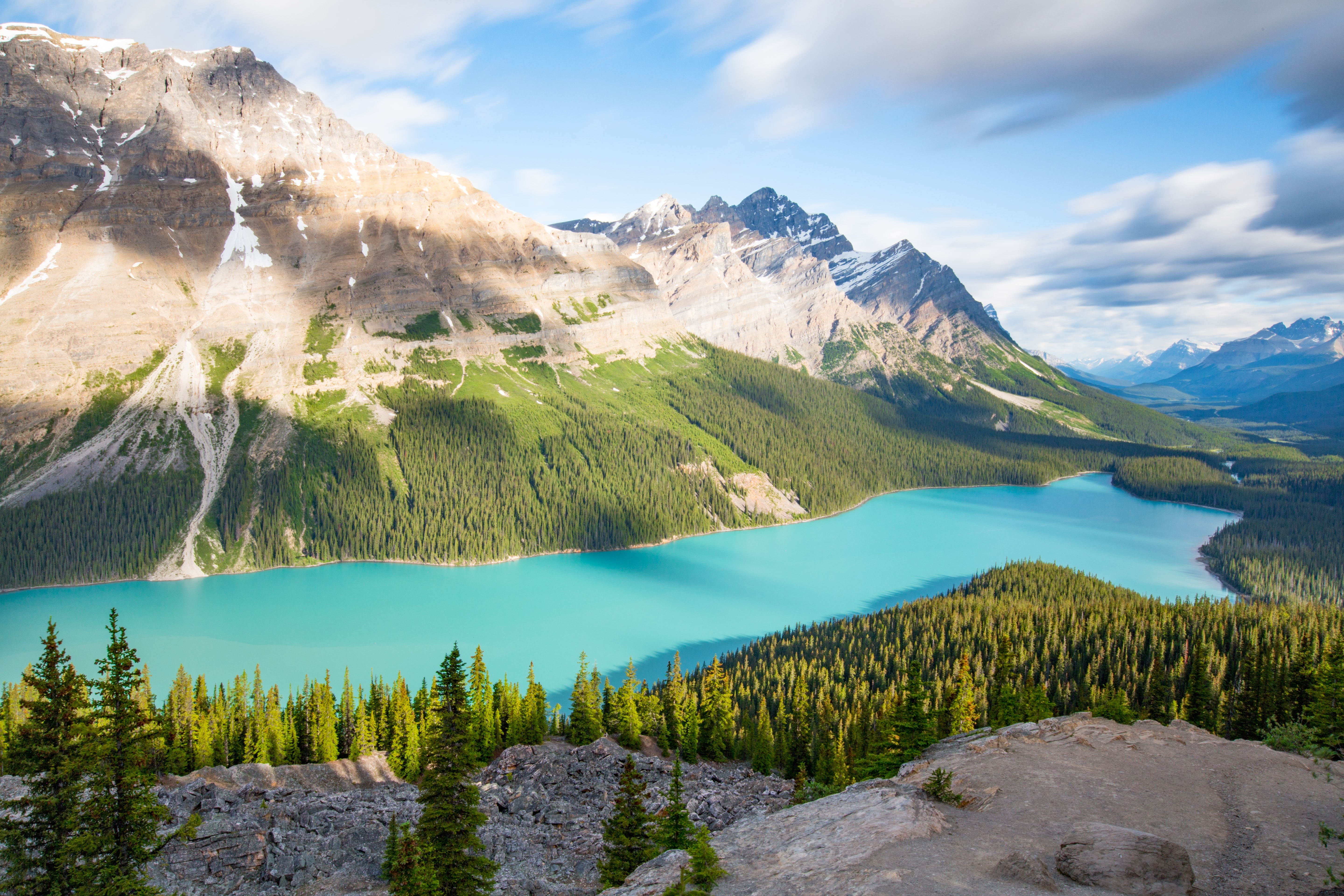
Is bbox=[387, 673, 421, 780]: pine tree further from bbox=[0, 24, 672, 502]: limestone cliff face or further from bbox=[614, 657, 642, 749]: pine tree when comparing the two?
bbox=[0, 24, 672, 502]: limestone cliff face

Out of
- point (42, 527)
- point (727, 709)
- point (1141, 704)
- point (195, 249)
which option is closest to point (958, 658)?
point (1141, 704)

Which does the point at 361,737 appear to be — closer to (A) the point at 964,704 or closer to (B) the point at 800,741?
(B) the point at 800,741

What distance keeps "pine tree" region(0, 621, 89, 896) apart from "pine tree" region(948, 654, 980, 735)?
33.4 m

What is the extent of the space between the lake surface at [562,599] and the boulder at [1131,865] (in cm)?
5956

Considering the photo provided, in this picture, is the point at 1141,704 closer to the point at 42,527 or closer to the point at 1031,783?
the point at 1031,783

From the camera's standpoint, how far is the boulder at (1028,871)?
15.6 m

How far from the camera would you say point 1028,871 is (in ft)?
52.4

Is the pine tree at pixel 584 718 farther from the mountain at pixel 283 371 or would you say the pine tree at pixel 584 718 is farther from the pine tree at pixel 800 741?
the mountain at pixel 283 371

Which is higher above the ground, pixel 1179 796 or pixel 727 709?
pixel 1179 796

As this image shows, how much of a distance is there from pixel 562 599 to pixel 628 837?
7230 centimetres

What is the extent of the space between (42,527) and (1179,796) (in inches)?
5362

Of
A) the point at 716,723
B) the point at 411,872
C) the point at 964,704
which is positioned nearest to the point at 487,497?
the point at 716,723

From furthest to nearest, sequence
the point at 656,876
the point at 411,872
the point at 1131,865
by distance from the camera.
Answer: the point at 411,872 → the point at 656,876 → the point at 1131,865

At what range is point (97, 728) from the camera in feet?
63.6
